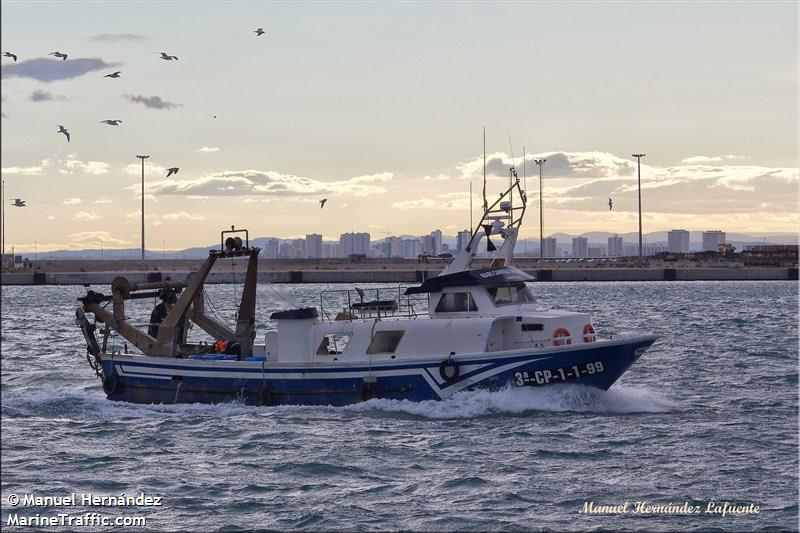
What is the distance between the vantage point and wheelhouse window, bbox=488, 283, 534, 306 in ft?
97.8

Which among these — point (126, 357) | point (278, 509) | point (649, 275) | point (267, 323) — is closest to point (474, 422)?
point (278, 509)

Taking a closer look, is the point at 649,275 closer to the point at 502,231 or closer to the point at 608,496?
the point at 502,231

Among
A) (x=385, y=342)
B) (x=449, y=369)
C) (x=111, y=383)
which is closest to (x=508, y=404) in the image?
(x=449, y=369)

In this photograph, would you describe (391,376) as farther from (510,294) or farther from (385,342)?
(510,294)

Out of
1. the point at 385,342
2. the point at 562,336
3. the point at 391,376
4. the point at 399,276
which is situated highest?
the point at 562,336

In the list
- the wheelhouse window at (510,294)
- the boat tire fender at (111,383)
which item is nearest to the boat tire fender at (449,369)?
the wheelhouse window at (510,294)

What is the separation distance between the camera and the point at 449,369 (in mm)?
28234

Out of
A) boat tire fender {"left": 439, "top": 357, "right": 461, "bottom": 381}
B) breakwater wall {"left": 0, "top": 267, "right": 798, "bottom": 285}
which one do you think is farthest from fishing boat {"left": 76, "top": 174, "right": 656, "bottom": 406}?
breakwater wall {"left": 0, "top": 267, "right": 798, "bottom": 285}

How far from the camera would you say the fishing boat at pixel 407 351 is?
28266 millimetres

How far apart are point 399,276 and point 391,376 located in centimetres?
12557

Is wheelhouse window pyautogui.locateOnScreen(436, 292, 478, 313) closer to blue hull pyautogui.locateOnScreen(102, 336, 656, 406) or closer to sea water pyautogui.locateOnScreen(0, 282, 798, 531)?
blue hull pyautogui.locateOnScreen(102, 336, 656, 406)

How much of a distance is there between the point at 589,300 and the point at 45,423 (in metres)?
73.2

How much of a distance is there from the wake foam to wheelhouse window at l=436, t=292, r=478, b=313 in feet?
8.46

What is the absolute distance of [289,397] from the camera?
1155 inches
